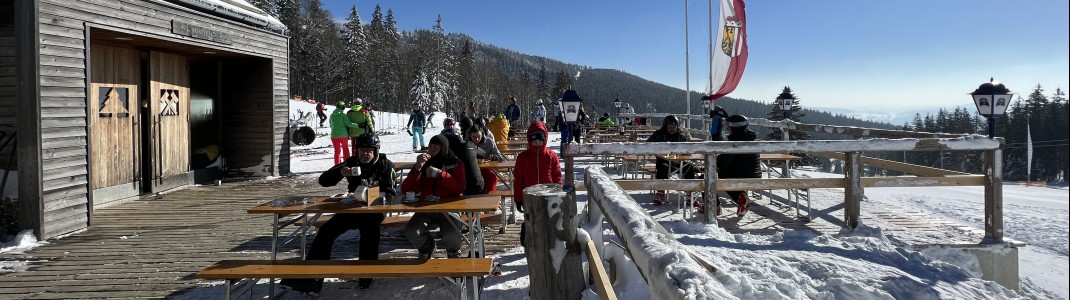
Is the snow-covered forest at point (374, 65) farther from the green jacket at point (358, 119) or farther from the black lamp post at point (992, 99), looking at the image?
the black lamp post at point (992, 99)

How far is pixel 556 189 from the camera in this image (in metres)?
2.99

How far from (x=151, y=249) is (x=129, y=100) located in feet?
13.0

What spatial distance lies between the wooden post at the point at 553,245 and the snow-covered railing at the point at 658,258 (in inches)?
8.5

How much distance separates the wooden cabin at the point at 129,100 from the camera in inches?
244

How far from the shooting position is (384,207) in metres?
4.27

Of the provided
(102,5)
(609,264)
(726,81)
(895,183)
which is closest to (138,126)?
(102,5)

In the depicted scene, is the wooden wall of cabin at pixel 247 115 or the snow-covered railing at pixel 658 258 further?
the wooden wall of cabin at pixel 247 115

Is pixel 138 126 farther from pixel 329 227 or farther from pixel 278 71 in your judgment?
pixel 329 227

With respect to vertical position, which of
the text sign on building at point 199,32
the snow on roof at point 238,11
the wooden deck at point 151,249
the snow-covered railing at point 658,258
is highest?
the snow on roof at point 238,11

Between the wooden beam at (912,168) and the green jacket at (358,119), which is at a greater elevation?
the green jacket at (358,119)

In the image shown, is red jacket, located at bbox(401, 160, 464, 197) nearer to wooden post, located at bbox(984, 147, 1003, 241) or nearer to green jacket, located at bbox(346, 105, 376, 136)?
wooden post, located at bbox(984, 147, 1003, 241)

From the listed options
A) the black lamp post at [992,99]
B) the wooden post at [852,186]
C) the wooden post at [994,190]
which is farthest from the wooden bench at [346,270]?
the black lamp post at [992,99]

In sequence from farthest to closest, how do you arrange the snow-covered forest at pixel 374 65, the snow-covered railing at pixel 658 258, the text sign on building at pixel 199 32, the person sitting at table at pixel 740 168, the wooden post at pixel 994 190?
the snow-covered forest at pixel 374 65 < the text sign on building at pixel 199 32 < the person sitting at table at pixel 740 168 < the wooden post at pixel 994 190 < the snow-covered railing at pixel 658 258

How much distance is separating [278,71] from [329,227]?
7.55m
